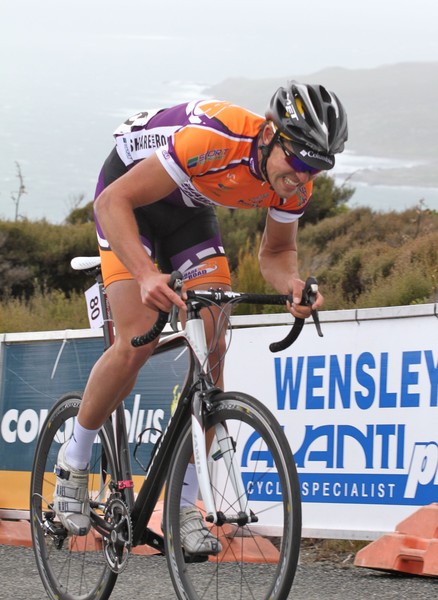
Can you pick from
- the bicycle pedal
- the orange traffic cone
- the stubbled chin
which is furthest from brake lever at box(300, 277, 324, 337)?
the orange traffic cone

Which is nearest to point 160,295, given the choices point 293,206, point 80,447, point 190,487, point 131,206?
point 131,206

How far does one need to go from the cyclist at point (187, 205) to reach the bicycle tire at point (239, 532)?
0.21ft

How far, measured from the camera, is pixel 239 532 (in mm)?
3986

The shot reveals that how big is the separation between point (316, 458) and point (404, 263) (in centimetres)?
597

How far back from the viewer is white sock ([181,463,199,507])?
4021 mm

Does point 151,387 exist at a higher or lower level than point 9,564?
higher

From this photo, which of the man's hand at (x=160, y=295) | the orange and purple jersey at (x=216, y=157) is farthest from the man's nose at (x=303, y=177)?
the man's hand at (x=160, y=295)

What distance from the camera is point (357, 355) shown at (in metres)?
5.90

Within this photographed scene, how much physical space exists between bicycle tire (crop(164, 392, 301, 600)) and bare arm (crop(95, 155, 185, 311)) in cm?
54

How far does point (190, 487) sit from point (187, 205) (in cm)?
113

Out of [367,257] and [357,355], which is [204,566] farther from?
[367,257]

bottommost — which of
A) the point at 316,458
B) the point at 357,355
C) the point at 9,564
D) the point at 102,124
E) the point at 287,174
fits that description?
the point at 9,564

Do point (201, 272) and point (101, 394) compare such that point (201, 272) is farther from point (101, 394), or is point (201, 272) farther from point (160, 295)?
point (160, 295)

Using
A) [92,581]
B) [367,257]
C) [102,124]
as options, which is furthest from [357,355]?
[102,124]
